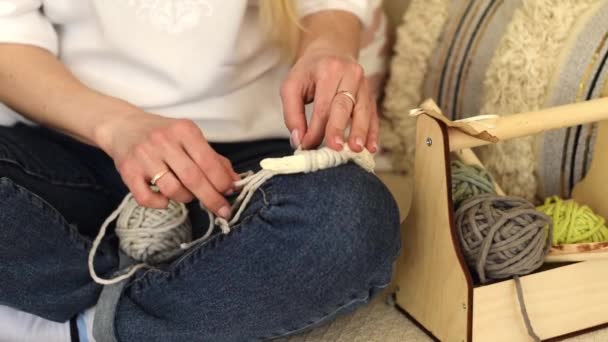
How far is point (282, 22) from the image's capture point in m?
0.95

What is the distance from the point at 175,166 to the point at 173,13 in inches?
11.4

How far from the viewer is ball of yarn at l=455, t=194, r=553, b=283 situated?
798 mm

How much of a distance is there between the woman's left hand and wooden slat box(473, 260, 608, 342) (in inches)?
8.3

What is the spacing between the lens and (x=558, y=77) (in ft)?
3.08

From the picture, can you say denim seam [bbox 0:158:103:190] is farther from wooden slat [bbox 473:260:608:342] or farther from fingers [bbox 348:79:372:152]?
wooden slat [bbox 473:260:608:342]

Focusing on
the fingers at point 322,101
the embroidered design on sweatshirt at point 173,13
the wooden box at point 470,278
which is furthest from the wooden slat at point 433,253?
the embroidered design on sweatshirt at point 173,13

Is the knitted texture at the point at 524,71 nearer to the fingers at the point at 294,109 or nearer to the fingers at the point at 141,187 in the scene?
the fingers at the point at 294,109

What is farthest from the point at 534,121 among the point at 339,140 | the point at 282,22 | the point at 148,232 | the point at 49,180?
the point at 49,180

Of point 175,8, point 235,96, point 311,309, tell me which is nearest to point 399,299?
point 311,309

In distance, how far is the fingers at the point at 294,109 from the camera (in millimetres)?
784

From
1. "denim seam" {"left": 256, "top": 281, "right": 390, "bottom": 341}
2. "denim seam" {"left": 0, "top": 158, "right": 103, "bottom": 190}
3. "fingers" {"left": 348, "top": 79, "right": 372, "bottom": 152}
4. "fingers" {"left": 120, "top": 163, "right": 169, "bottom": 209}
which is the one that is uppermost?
"fingers" {"left": 348, "top": 79, "right": 372, "bottom": 152}

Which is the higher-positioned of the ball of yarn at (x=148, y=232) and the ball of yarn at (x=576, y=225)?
the ball of yarn at (x=576, y=225)

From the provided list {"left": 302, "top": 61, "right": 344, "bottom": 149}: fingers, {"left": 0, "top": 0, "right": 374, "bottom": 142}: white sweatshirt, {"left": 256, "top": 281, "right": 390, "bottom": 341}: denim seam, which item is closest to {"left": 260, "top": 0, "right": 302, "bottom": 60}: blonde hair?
{"left": 0, "top": 0, "right": 374, "bottom": 142}: white sweatshirt

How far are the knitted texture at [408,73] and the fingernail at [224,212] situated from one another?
489 millimetres
